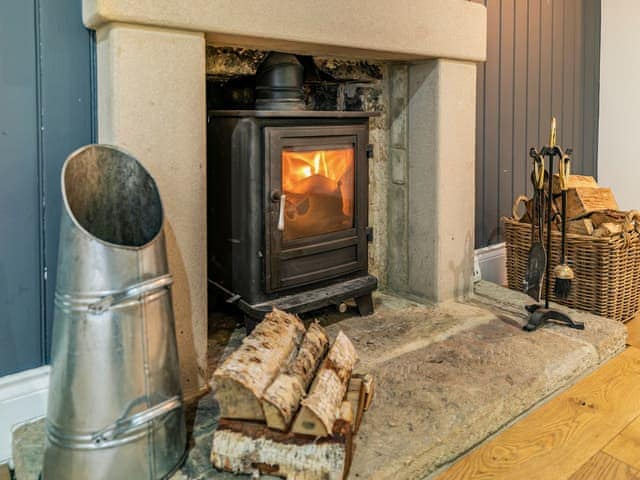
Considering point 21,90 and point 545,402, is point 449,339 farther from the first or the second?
point 21,90

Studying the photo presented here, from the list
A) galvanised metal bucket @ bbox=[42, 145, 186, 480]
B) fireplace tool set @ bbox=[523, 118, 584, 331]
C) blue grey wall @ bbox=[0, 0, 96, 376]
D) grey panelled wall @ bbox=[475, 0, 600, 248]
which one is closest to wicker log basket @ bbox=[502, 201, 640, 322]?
fireplace tool set @ bbox=[523, 118, 584, 331]

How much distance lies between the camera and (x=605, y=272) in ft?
7.64

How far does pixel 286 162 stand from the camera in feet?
6.25

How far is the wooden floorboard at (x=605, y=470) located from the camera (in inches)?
56.2

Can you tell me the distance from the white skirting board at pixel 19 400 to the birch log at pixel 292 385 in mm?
672

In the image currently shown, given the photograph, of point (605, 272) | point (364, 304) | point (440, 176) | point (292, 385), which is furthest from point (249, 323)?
point (605, 272)

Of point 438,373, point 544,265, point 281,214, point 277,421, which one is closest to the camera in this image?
point 277,421

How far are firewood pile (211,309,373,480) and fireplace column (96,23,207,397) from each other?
291mm

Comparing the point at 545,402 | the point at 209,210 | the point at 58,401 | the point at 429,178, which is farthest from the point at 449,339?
the point at 58,401

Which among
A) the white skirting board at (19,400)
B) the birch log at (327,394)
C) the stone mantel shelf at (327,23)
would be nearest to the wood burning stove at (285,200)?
the stone mantel shelf at (327,23)

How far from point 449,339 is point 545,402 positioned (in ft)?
1.22

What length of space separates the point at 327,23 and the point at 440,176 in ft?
2.61

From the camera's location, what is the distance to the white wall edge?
2.91 meters

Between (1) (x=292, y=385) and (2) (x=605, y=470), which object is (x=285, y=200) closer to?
(1) (x=292, y=385)
